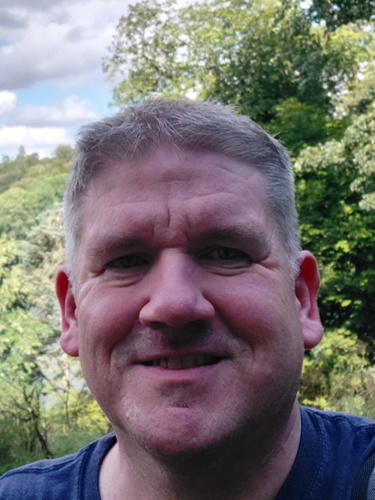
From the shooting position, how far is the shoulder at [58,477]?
1.74m

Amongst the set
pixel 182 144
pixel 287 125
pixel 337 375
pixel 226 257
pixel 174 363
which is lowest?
pixel 337 375

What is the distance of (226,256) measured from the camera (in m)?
1.52

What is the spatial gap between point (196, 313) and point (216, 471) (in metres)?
0.38

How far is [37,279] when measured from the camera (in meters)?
22.1

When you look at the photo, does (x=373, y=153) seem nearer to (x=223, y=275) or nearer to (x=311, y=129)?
(x=311, y=129)

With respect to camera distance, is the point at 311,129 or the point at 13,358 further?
the point at 13,358

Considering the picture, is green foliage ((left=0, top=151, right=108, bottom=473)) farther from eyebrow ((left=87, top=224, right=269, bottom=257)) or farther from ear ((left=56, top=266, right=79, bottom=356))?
eyebrow ((left=87, top=224, right=269, bottom=257))

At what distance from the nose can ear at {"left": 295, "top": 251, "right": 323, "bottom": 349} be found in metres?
0.38

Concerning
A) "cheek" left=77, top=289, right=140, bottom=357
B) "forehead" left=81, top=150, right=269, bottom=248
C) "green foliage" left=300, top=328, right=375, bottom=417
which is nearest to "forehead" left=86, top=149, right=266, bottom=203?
"forehead" left=81, top=150, right=269, bottom=248

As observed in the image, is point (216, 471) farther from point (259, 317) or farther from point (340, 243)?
point (340, 243)

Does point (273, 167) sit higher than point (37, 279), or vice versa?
point (273, 167)

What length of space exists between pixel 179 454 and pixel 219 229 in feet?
1.69

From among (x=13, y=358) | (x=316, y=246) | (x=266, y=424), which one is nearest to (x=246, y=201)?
(x=266, y=424)

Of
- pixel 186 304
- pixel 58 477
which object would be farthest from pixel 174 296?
pixel 58 477
